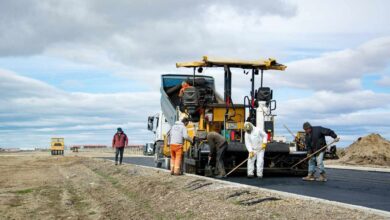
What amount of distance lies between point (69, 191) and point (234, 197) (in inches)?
276

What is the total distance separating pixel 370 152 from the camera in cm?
3153

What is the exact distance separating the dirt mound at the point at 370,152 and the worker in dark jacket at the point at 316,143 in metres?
15.7

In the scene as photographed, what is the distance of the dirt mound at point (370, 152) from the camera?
30.1m

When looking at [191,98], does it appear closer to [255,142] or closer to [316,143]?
[255,142]

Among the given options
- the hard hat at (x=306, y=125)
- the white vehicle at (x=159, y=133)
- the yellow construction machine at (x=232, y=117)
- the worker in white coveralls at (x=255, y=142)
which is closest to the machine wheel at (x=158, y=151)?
the white vehicle at (x=159, y=133)

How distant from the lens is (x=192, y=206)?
378 inches

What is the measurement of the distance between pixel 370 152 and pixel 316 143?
58.8 feet

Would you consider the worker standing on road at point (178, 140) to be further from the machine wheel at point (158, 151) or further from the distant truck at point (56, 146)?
the distant truck at point (56, 146)

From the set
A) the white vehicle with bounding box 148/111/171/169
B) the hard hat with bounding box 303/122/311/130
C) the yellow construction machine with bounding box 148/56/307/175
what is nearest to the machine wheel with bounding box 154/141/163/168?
the white vehicle with bounding box 148/111/171/169

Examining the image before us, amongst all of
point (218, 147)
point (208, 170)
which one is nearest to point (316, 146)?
point (218, 147)

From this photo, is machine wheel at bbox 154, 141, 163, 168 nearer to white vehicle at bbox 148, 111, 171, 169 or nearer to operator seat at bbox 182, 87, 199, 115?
white vehicle at bbox 148, 111, 171, 169

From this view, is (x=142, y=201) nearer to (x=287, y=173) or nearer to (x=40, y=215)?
(x=40, y=215)

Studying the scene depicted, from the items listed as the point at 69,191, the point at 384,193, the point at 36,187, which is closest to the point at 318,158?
the point at 384,193

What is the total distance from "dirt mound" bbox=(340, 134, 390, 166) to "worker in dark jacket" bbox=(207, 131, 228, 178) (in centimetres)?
1669
